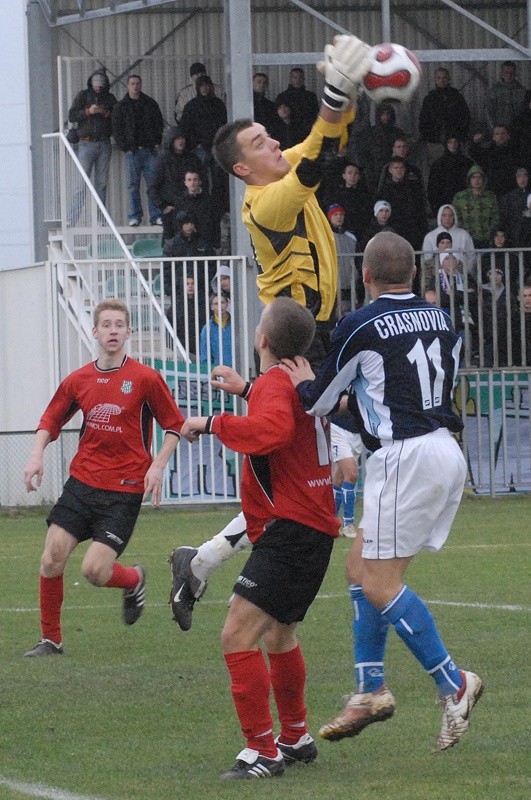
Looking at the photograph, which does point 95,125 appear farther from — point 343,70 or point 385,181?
point 343,70

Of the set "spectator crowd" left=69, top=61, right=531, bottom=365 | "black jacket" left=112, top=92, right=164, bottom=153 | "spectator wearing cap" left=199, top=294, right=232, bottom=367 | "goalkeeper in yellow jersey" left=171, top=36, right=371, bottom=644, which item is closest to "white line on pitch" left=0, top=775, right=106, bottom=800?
Result: "goalkeeper in yellow jersey" left=171, top=36, right=371, bottom=644

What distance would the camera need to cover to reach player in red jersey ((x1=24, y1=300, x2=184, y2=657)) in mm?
7824

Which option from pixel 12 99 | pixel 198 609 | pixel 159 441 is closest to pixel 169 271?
pixel 159 441

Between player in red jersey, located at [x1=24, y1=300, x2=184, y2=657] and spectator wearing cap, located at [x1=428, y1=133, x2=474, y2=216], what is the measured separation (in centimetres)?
1176

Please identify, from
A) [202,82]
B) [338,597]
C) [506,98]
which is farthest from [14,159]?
[338,597]

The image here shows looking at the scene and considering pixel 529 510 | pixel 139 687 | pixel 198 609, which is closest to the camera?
pixel 139 687

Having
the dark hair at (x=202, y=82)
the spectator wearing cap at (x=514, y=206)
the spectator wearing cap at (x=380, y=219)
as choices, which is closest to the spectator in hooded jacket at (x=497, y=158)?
the spectator wearing cap at (x=514, y=206)

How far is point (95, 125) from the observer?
20031 millimetres

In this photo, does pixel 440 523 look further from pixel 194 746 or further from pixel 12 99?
pixel 12 99

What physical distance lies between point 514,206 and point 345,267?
2.88 metres

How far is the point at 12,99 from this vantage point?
21.3 metres

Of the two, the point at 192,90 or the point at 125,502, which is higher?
the point at 192,90

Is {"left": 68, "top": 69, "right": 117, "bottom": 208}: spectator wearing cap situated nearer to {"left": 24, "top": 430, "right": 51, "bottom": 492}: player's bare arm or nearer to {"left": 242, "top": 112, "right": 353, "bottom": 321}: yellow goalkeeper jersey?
{"left": 24, "top": 430, "right": 51, "bottom": 492}: player's bare arm

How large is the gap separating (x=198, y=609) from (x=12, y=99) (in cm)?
1358
